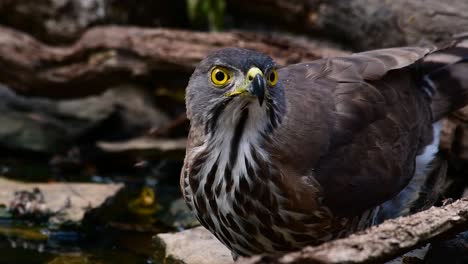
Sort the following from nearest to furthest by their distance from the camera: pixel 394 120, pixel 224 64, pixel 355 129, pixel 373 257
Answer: pixel 373 257, pixel 224 64, pixel 355 129, pixel 394 120

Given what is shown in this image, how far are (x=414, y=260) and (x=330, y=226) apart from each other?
593 millimetres

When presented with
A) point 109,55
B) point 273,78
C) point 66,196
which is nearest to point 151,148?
point 109,55

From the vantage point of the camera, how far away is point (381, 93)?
16.7 ft

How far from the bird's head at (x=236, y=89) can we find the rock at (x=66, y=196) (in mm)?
1953

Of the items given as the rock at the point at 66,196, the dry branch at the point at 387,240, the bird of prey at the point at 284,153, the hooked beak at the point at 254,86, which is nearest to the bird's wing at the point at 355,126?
Answer: the bird of prey at the point at 284,153

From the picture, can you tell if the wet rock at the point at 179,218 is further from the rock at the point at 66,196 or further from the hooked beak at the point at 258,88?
the hooked beak at the point at 258,88

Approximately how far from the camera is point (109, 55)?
23.7ft

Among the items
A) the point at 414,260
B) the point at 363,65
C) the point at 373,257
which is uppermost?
the point at 363,65

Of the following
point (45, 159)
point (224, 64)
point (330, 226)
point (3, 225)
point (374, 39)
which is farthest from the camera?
point (45, 159)

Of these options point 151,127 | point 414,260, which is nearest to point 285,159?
point 414,260

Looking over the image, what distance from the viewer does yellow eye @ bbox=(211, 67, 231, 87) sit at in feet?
13.8

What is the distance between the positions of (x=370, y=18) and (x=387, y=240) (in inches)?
150

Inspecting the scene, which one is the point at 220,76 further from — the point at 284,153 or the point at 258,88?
the point at 284,153

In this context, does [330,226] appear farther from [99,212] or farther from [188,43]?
[188,43]
